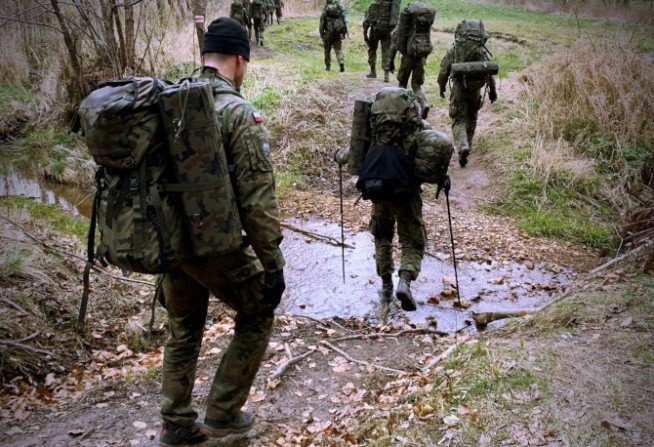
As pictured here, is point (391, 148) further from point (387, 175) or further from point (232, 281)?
point (232, 281)

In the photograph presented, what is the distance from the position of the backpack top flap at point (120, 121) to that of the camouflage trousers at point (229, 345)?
790 millimetres

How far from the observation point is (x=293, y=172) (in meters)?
9.21

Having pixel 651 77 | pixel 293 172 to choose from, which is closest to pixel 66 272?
pixel 293 172

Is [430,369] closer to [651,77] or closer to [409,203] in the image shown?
[409,203]

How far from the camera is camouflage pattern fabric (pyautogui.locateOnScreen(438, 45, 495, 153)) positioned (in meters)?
8.36

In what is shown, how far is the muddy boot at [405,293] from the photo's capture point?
5109 mm

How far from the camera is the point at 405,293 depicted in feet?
16.7

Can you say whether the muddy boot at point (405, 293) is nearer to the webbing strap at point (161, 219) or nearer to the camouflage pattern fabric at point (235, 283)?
the camouflage pattern fabric at point (235, 283)

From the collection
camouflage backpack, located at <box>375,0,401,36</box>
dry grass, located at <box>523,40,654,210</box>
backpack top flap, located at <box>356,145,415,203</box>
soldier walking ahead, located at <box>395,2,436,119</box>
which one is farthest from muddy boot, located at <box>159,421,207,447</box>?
camouflage backpack, located at <box>375,0,401,36</box>

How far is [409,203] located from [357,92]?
25.4ft

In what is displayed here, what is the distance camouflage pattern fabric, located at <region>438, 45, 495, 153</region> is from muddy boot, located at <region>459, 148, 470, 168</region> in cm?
4

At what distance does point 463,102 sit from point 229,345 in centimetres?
698

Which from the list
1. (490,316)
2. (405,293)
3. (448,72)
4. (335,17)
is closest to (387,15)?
(335,17)

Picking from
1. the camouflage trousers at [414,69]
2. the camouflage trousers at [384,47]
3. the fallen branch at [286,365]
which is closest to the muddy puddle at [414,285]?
the fallen branch at [286,365]
